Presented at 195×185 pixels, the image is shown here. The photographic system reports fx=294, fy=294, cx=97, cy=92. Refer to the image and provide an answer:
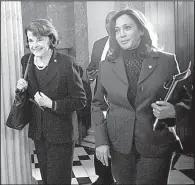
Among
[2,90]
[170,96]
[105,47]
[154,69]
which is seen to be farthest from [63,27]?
[170,96]

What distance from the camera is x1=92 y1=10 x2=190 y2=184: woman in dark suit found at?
132 cm

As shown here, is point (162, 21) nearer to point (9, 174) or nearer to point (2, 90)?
point (2, 90)

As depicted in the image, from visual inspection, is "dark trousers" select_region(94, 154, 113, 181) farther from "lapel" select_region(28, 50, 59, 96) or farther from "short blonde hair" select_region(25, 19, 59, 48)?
"short blonde hair" select_region(25, 19, 59, 48)

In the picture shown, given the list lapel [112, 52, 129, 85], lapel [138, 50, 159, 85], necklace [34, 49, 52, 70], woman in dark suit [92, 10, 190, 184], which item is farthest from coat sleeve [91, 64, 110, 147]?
necklace [34, 49, 52, 70]

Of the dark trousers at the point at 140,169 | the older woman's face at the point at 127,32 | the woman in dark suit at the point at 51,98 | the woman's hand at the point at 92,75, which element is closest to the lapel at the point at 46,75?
the woman in dark suit at the point at 51,98

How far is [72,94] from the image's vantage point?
1562mm

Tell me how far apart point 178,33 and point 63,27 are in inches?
24.9

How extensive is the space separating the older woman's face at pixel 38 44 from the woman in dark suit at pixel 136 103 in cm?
32

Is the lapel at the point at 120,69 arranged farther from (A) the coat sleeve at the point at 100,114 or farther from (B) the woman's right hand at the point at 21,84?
(B) the woman's right hand at the point at 21,84

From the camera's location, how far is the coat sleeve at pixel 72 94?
1548mm

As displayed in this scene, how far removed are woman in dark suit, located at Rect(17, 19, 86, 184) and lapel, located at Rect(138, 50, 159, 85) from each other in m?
0.38

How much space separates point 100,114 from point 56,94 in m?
0.28

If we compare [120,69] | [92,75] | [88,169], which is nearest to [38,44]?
[92,75]

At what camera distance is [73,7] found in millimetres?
1708
